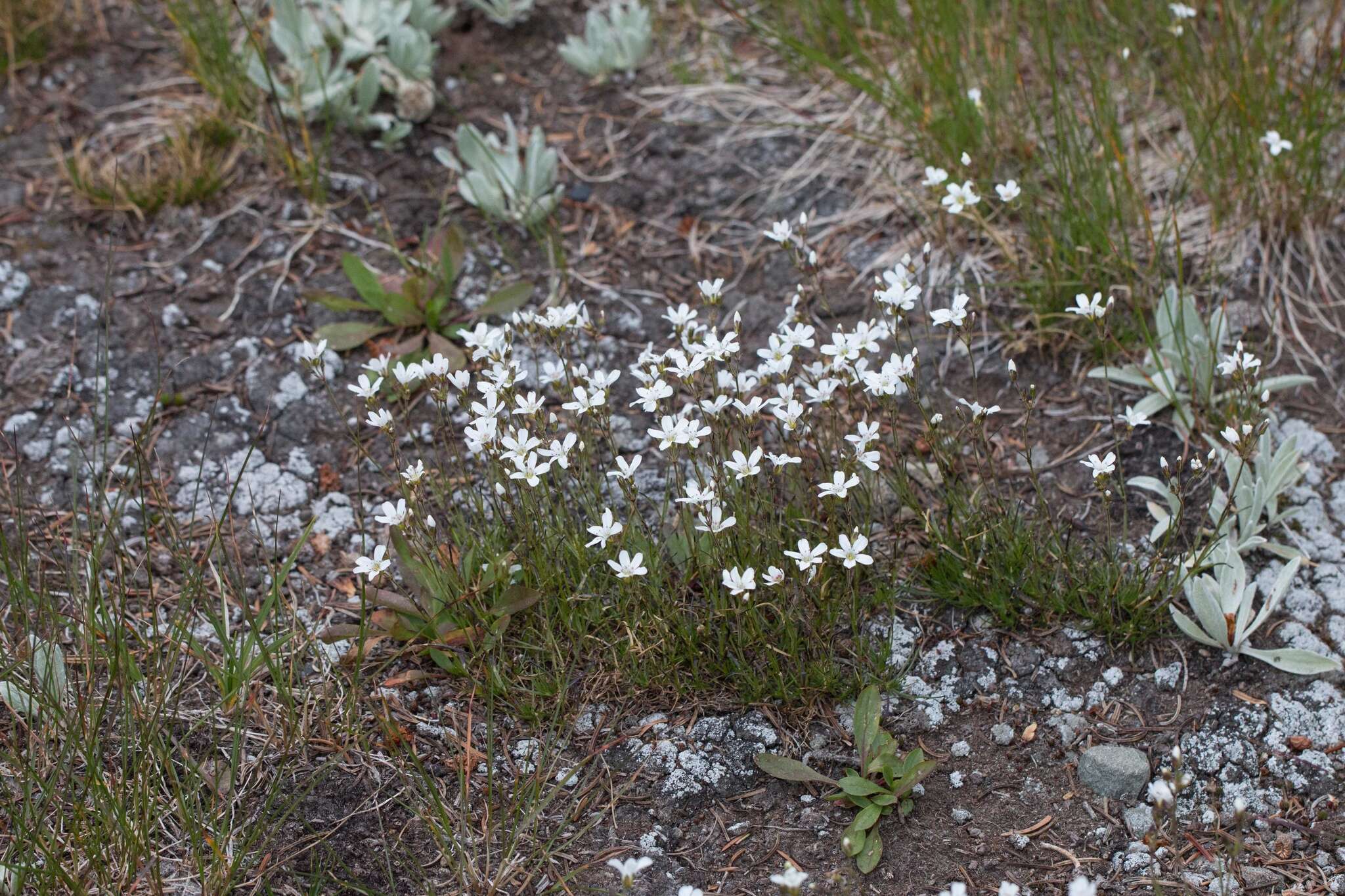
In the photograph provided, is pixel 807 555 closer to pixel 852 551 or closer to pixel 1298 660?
pixel 852 551

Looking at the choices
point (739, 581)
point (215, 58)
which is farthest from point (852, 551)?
point (215, 58)

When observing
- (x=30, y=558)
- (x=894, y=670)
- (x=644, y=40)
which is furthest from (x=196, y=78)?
(x=894, y=670)

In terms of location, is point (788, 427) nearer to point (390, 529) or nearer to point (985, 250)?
point (390, 529)

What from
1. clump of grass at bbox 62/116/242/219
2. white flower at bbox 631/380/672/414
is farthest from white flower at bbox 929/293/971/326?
clump of grass at bbox 62/116/242/219

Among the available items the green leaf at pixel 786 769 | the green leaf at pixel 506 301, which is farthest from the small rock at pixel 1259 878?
the green leaf at pixel 506 301

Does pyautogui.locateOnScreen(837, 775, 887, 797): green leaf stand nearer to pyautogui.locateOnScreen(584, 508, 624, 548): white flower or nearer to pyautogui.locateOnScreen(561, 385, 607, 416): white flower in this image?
pyautogui.locateOnScreen(584, 508, 624, 548): white flower
